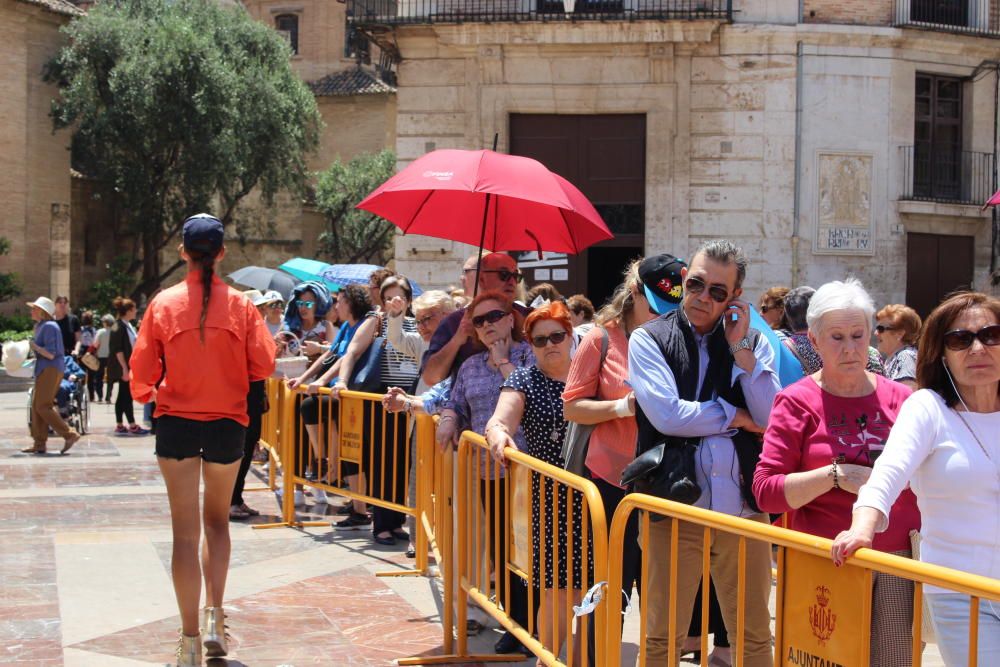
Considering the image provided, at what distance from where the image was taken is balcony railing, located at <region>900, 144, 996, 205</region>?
72.3 ft

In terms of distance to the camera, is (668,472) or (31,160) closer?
(668,472)

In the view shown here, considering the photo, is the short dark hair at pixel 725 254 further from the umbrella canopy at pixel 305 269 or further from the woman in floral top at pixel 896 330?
the umbrella canopy at pixel 305 269

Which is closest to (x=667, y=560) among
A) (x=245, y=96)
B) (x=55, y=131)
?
(x=245, y=96)

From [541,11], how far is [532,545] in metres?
17.8

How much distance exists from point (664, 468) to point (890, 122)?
18.6 meters

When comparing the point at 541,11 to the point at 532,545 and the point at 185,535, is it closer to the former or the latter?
the point at 185,535

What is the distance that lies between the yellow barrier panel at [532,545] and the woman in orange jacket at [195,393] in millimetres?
1115

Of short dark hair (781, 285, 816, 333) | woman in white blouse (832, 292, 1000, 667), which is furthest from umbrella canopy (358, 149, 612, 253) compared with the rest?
woman in white blouse (832, 292, 1000, 667)

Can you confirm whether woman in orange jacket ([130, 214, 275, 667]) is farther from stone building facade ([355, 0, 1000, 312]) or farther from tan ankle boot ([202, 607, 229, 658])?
stone building facade ([355, 0, 1000, 312])

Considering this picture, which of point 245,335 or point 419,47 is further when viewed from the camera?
point 419,47

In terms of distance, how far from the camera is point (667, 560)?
4.30 meters

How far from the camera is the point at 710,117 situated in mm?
20938

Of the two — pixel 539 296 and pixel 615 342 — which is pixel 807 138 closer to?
pixel 539 296

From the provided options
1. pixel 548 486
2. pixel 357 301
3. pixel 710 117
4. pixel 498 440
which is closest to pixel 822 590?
pixel 548 486
